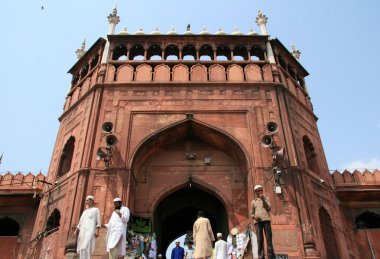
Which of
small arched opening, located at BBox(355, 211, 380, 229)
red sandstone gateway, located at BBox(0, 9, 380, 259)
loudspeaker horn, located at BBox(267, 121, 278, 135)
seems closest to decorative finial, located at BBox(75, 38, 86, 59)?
red sandstone gateway, located at BBox(0, 9, 380, 259)

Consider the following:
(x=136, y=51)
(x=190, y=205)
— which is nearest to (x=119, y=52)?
(x=136, y=51)

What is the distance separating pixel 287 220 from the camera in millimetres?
9188

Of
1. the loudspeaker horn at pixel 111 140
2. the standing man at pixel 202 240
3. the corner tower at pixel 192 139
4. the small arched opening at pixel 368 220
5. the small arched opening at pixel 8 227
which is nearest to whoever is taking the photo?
the standing man at pixel 202 240

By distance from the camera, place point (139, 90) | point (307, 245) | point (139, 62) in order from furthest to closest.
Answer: point (139, 62)
point (139, 90)
point (307, 245)

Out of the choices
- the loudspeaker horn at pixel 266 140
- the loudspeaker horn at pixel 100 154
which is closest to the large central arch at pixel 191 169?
the loudspeaker horn at pixel 266 140

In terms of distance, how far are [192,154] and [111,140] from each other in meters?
2.54

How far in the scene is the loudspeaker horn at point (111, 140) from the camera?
10173 mm

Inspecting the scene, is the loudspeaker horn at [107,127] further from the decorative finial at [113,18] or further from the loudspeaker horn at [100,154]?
the decorative finial at [113,18]

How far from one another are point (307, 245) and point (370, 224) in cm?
585

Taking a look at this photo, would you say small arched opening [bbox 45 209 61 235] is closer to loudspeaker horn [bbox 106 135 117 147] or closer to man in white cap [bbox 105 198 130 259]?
loudspeaker horn [bbox 106 135 117 147]

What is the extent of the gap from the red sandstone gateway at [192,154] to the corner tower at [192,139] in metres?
0.04

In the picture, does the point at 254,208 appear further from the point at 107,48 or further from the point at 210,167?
the point at 107,48

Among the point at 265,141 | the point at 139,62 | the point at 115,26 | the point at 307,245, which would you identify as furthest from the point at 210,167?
the point at 115,26

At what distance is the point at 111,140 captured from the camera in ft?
33.8
